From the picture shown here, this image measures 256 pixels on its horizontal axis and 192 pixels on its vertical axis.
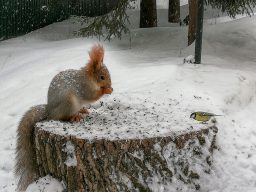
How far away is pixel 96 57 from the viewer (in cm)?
400

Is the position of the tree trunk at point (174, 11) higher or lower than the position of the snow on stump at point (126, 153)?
higher

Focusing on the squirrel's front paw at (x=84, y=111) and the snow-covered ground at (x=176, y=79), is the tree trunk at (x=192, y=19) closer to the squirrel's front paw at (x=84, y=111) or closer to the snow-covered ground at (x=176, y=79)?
the snow-covered ground at (x=176, y=79)

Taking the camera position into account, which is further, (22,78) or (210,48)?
(210,48)

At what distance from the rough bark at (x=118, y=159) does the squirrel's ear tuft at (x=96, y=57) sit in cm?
65

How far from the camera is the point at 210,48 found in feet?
26.7

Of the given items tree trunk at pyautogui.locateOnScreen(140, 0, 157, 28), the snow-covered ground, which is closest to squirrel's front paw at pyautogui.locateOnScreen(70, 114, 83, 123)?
the snow-covered ground

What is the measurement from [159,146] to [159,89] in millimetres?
1774

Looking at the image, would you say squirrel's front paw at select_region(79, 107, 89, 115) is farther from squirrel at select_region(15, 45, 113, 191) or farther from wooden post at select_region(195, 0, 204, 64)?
wooden post at select_region(195, 0, 204, 64)

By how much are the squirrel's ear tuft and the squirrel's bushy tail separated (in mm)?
691

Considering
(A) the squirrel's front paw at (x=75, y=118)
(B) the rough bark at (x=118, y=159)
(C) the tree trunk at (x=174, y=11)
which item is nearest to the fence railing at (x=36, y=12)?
(C) the tree trunk at (x=174, y=11)

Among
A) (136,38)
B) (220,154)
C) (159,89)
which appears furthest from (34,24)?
(220,154)

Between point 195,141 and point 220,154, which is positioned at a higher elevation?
point 195,141

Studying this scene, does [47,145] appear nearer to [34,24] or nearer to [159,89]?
[159,89]

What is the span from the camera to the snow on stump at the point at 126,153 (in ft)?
12.3
